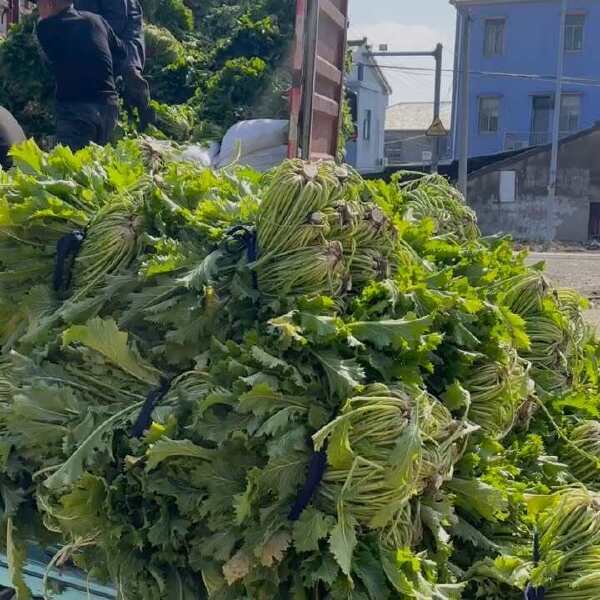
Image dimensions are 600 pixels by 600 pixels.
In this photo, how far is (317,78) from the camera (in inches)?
214

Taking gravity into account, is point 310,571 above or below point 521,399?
below

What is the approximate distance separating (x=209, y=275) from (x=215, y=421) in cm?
46

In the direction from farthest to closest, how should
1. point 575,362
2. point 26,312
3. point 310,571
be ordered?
point 575,362
point 26,312
point 310,571

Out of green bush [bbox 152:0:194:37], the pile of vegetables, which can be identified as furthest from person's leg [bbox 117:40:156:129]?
the pile of vegetables

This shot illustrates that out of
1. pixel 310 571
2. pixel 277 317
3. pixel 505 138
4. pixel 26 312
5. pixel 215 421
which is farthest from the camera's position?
pixel 505 138

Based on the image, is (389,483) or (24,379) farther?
(24,379)

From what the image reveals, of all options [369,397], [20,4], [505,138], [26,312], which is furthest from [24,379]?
[505,138]

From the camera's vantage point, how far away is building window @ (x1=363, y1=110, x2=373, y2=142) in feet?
117

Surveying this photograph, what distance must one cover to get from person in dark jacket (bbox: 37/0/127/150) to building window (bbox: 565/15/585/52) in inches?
1329

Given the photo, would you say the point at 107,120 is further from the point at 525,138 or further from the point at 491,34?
the point at 491,34

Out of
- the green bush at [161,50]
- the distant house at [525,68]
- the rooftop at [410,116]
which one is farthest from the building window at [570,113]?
the green bush at [161,50]

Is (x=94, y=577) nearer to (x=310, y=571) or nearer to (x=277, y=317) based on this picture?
(x=310, y=571)

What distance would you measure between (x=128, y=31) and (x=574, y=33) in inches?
1318

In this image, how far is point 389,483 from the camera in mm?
2014
